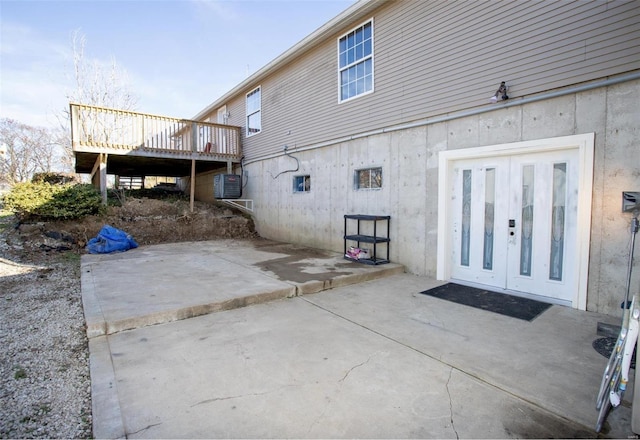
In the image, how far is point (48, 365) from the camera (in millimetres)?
2777

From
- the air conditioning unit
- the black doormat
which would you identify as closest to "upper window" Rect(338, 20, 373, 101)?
the black doormat

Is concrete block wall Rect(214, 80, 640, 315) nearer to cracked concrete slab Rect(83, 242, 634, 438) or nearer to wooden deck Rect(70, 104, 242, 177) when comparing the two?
cracked concrete slab Rect(83, 242, 634, 438)

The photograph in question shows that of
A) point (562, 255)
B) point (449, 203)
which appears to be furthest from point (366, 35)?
point (562, 255)

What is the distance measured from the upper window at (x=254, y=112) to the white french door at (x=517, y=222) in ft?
24.3

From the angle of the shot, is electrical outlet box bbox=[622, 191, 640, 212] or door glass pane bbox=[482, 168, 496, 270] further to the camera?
door glass pane bbox=[482, 168, 496, 270]

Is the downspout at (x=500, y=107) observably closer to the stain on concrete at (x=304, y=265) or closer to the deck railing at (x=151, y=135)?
the stain on concrete at (x=304, y=265)

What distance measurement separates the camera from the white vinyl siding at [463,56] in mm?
3959

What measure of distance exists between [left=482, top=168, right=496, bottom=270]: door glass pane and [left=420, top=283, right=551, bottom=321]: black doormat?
1.82 ft

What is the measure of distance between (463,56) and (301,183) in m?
5.17

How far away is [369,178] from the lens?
23.5 ft

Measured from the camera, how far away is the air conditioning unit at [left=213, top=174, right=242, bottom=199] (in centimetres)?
1102

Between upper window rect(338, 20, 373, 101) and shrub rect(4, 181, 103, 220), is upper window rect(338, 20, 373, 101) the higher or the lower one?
the higher one

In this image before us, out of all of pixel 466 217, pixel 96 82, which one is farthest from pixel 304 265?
pixel 96 82

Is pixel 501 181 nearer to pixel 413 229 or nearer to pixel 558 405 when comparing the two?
pixel 413 229
